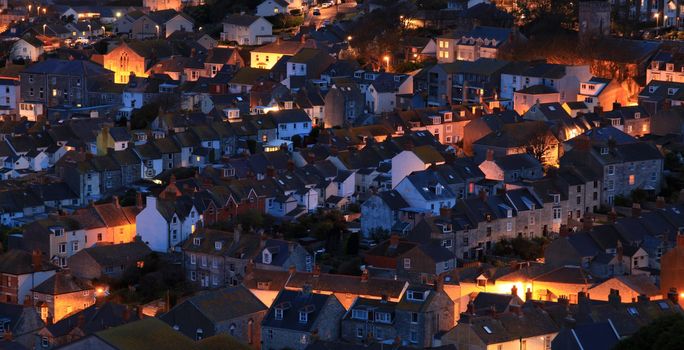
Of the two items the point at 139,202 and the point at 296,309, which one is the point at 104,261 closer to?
the point at 139,202

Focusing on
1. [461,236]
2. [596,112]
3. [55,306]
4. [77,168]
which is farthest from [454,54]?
[55,306]

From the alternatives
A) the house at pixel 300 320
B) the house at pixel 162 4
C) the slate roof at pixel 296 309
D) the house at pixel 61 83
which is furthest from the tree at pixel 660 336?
the house at pixel 162 4

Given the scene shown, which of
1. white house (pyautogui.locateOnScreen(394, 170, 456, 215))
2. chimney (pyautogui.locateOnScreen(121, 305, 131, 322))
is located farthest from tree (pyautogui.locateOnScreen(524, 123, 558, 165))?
chimney (pyautogui.locateOnScreen(121, 305, 131, 322))

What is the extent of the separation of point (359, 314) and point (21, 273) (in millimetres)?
11185

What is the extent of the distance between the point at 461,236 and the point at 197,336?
9933 millimetres

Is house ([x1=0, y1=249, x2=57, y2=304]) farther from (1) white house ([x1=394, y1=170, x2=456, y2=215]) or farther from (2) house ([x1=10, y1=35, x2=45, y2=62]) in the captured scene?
(2) house ([x1=10, y1=35, x2=45, y2=62])

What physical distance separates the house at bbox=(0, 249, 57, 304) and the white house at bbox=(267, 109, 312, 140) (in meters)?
15.4

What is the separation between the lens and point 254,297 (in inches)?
1784

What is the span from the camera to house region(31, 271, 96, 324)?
48.3 meters

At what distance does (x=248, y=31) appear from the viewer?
83.9 m

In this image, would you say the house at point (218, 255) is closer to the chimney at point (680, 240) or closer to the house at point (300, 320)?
the house at point (300, 320)

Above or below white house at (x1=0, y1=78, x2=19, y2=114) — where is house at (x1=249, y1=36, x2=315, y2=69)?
above

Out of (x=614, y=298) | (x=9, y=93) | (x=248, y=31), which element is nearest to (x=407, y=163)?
(x=614, y=298)

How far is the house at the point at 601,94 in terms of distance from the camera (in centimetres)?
6500
